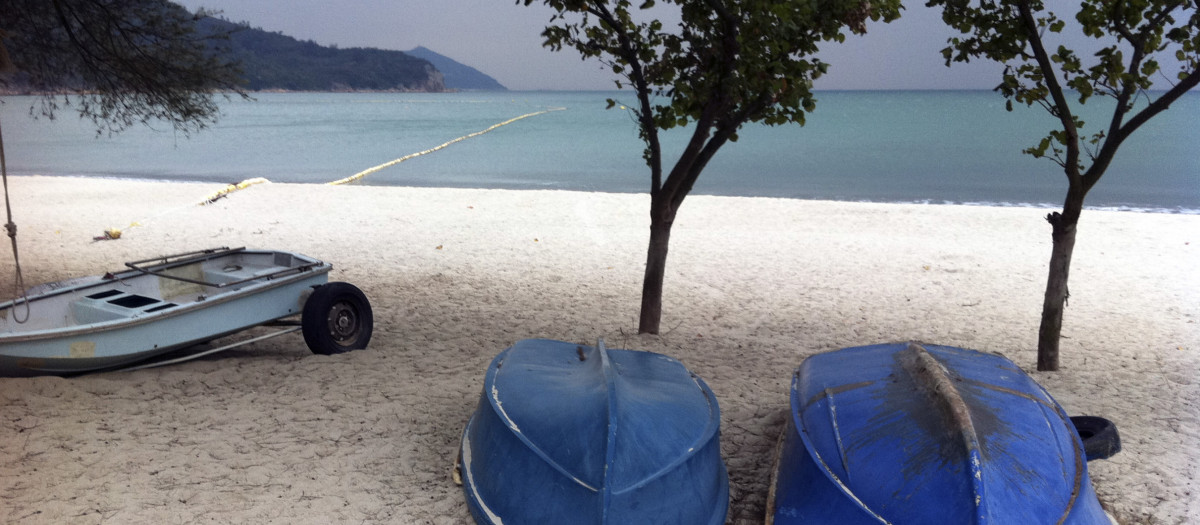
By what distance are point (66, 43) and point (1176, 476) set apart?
999 centimetres

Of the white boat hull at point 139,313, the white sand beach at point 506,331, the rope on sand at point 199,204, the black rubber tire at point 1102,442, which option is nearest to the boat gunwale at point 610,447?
the white sand beach at point 506,331

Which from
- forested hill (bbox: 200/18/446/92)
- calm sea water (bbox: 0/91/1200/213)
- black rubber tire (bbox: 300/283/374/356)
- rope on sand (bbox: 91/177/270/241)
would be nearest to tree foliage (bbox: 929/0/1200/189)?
black rubber tire (bbox: 300/283/374/356)

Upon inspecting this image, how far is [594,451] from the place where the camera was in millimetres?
3371

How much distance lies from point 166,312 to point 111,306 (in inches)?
24.8

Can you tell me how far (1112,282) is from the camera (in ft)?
31.9

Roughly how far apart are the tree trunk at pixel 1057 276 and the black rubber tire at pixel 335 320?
5.34 m

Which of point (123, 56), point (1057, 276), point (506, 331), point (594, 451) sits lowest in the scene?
point (506, 331)

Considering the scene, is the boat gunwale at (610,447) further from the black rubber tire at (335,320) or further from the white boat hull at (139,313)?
the white boat hull at (139,313)

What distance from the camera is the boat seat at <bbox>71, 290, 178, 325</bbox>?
532 centimetres

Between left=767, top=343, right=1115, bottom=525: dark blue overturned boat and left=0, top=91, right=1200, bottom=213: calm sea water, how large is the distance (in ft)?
57.0

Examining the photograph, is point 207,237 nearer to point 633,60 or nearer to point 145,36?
point 145,36

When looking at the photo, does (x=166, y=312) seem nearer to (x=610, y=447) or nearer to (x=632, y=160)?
(x=610, y=447)

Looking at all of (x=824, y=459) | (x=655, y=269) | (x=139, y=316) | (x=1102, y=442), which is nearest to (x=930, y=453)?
(x=824, y=459)

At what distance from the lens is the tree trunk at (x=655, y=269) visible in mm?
6770
